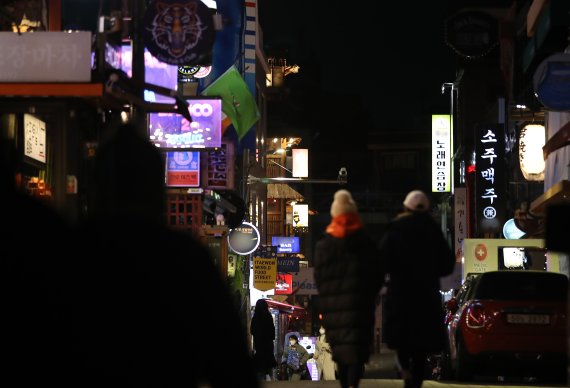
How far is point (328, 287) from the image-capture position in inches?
396

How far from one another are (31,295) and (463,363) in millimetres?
13111

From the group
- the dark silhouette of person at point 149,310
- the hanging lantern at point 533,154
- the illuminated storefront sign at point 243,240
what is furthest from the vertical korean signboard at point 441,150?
the dark silhouette of person at point 149,310

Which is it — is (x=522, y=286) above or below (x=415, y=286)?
below

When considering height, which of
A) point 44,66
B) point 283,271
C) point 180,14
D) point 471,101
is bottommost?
point 283,271

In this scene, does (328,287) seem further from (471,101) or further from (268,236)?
(471,101)

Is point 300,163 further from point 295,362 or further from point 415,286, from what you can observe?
point 415,286

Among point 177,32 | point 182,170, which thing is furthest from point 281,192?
point 177,32

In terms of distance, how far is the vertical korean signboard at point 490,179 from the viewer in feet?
125

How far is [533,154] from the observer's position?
29203 mm

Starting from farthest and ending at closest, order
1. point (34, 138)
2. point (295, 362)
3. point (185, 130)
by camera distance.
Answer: point (295, 362)
point (185, 130)
point (34, 138)

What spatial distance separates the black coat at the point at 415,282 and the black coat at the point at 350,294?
0.19m

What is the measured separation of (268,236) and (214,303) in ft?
185

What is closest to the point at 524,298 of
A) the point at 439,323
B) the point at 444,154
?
the point at 439,323

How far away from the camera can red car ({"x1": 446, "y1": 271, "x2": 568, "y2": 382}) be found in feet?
49.6
